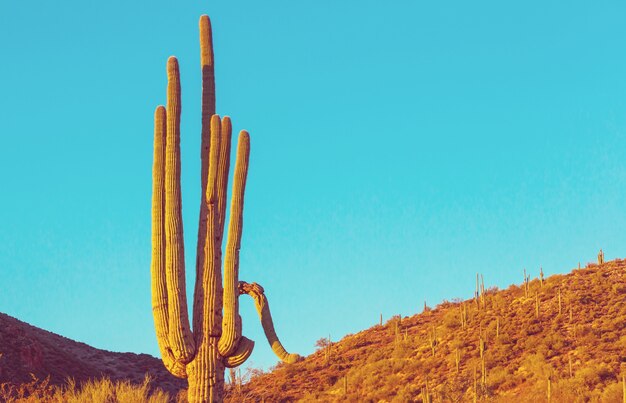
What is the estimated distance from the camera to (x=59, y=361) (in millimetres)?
38438

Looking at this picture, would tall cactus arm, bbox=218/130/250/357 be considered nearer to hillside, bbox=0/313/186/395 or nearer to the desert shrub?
the desert shrub

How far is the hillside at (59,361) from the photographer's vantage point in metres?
34.7

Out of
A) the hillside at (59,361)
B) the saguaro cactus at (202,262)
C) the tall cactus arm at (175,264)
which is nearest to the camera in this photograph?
the tall cactus arm at (175,264)

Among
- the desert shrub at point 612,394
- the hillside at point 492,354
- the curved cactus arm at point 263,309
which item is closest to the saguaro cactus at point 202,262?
the curved cactus arm at point 263,309

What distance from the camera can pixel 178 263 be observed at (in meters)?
14.3

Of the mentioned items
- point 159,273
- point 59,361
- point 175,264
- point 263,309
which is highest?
point 59,361

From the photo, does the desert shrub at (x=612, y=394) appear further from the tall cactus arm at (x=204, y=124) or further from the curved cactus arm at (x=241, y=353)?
the tall cactus arm at (x=204, y=124)

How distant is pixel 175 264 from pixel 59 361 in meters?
26.8

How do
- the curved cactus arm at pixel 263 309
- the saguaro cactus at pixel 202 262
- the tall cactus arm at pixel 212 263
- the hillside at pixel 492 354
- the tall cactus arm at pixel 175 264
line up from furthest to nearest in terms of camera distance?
the hillside at pixel 492 354
the curved cactus arm at pixel 263 309
the tall cactus arm at pixel 212 263
the saguaro cactus at pixel 202 262
the tall cactus arm at pixel 175 264

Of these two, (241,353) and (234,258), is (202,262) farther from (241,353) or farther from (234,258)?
(241,353)

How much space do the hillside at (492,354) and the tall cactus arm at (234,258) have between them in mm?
13265

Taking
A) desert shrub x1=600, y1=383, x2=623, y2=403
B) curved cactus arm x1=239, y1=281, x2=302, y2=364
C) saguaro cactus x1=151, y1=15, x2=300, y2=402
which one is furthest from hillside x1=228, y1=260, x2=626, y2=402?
saguaro cactus x1=151, y1=15, x2=300, y2=402

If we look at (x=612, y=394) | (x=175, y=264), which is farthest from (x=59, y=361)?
(x=175, y=264)

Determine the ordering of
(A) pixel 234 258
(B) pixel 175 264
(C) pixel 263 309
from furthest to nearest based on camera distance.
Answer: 1. (C) pixel 263 309
2. (A) pixel 234 258
3. (B) pixel 175 264
